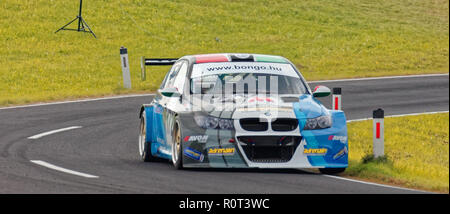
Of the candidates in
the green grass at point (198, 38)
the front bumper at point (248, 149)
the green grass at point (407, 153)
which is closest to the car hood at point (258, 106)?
the front bumper at point (248, 149)

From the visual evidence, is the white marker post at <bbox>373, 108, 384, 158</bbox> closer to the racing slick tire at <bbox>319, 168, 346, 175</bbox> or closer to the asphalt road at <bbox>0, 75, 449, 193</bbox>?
the racing slick tire at <bbox>319, 168, 346, 175</bbox>

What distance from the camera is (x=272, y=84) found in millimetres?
12766

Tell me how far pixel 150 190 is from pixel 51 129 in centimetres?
748

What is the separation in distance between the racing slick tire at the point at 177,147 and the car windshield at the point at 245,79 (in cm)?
88

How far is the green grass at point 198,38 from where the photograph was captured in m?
28.7

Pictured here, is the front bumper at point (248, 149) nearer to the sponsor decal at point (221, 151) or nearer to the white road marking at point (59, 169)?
the sponsor decal at point (221, 151)

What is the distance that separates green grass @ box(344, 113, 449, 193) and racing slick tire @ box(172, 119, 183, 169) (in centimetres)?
207

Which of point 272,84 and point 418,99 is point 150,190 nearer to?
point 272,84

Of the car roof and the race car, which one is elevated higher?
the car roof

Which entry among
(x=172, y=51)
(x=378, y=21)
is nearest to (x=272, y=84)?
(x=172, y=51)

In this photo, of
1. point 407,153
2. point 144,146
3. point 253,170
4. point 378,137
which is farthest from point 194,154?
point 407,153

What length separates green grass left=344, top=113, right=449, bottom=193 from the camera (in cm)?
1144

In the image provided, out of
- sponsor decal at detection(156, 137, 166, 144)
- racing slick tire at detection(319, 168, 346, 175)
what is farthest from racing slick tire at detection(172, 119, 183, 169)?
racing slick tire at detection(319, 168, 346, 175)

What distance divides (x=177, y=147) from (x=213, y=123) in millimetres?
633
